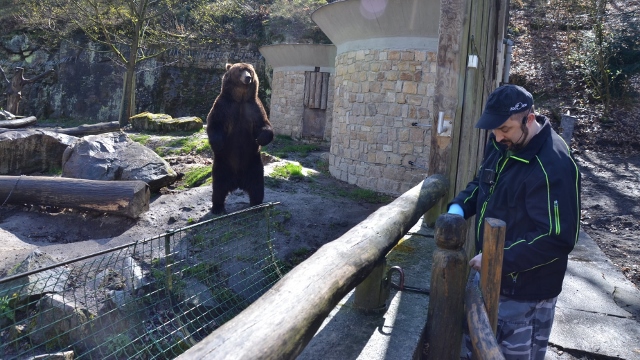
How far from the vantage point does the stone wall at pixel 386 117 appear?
9.98 m

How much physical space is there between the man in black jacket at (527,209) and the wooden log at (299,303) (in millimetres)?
520

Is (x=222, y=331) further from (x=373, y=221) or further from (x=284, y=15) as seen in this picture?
(x=284, y=15)

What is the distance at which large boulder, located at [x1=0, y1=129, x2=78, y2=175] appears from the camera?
938 centimetres

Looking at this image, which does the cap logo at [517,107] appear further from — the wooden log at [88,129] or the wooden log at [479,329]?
the wooden log at [88,129]

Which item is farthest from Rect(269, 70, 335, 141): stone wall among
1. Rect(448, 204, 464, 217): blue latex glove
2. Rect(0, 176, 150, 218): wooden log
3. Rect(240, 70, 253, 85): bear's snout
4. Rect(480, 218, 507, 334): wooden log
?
Rect(480, 218, 507, 334): wooden log

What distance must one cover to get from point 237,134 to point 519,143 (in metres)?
4.63

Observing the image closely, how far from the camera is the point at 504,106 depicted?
7.99 ft

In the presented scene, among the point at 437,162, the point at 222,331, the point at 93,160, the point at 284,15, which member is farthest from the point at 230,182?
the point at 284,15

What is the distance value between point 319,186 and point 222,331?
8657 millimetres

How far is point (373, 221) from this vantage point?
2830mm

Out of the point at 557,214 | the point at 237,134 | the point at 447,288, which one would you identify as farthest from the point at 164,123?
the point at 557,214

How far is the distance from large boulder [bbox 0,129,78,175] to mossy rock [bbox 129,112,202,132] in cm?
400

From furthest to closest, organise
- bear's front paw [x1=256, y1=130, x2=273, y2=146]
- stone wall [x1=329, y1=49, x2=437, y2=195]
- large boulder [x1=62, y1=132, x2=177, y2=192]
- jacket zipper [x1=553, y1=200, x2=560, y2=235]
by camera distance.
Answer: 1. stone wall [x1=329, y1=49, x2=437, y2=195]
2. large boulder [x1=62, y1=132, x2=177, y2=192]
3. bear's front paw [x1=256, y1=130, x2=273, y2=146]
4. jacket zipper [x1=553, y1=200, x2=560, y2=235]

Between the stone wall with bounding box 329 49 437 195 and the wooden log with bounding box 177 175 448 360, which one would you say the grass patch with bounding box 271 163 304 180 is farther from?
the wooden log with bounding box 177 175 448 360
